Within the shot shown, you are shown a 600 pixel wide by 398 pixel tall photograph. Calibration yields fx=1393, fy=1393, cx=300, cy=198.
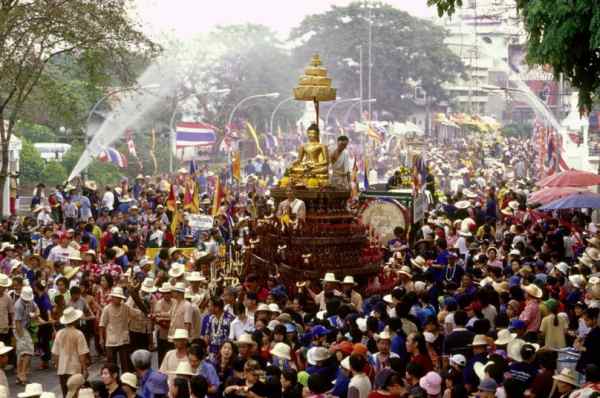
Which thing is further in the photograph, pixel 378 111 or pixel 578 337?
pixel 378 111

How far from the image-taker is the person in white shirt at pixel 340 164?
23.8 meters

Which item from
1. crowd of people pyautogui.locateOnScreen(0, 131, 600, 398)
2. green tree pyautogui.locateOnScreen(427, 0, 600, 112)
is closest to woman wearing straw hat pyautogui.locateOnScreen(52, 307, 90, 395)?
crowd of people pyautogui.locateOnScreen(0, 131, 600, 398)

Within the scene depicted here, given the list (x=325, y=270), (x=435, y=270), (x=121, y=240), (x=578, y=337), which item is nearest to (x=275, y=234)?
(x=325, y=270)

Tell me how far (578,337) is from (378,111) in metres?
95.3

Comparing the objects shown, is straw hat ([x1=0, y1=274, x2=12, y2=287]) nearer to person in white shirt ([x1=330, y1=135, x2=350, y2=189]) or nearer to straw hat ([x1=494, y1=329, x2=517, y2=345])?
person in white shirt ([x1=330, y1=135, x2=350, y2=189])

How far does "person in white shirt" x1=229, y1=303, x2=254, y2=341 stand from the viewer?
1569 cm

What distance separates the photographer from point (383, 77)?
351 ft

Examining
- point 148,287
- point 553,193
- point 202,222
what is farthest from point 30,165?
point 148,287

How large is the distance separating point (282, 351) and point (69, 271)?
775cm

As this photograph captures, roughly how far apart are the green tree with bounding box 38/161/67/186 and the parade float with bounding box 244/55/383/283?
30.1m

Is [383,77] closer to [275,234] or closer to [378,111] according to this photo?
[378,111]

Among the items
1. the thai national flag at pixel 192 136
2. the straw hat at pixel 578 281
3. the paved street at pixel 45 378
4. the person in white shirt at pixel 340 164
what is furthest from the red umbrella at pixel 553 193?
the thai national flag at pixel 192 136

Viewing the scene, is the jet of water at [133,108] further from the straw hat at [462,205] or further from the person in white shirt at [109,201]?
the straw hat at [462,205]

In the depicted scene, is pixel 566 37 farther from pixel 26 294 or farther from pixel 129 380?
pixel 26 294
